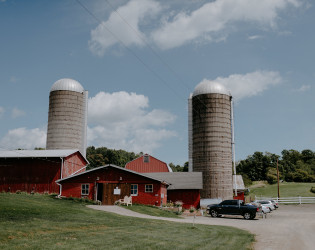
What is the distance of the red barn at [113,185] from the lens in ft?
121

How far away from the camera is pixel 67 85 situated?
5225cm

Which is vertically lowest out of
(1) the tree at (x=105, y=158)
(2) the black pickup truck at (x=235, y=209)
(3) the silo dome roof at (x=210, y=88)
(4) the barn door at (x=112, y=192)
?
(2) the black pickup truck at (x=235, y=209)

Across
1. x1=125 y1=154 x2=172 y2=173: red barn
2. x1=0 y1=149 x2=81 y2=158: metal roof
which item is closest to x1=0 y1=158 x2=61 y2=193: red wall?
x1=0 y1=149 x2=81 y2=158: metal roof

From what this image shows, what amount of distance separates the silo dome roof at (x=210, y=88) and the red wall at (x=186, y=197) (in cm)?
1471

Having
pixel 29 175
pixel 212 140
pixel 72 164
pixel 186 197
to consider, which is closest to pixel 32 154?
pixel 29 175

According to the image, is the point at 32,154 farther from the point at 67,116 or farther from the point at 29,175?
the point at 67,116

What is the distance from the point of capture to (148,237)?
14.1m

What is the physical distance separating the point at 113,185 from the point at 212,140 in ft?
52.9

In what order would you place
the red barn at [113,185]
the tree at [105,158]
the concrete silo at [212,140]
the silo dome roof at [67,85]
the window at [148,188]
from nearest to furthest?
the red barn at [113,185] < the window at [148,188] < the concrete silo at [212,140] < the silo dome roof at [67,85] < the tree at [105,158]

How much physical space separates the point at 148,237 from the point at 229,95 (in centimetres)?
3801

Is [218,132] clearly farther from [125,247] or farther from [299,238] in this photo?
[125,247]

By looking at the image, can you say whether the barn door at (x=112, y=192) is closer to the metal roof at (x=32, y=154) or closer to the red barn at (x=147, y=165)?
the metal roof at (x=32, y=154)

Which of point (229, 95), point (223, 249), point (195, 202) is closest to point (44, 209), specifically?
point (223, 249)

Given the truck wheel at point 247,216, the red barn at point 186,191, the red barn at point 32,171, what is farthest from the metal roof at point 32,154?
the truck wheel at point 247,216
